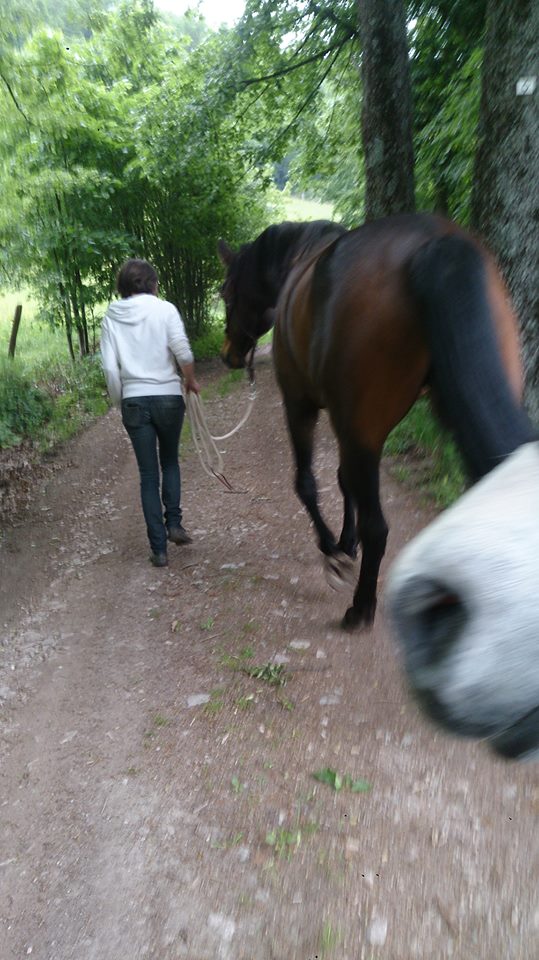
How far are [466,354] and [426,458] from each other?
3.44m

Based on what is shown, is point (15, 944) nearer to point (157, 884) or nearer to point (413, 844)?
point (157, 884)

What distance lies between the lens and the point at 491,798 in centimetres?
214

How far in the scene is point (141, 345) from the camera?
13.0 ft

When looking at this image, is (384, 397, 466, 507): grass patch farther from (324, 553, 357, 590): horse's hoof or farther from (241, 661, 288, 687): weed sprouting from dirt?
(241, 661, 288, 687): weed sprouting from dirt

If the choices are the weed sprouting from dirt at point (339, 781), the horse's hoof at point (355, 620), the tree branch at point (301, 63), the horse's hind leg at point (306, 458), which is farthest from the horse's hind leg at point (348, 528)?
the tree branch at point (301, 63)

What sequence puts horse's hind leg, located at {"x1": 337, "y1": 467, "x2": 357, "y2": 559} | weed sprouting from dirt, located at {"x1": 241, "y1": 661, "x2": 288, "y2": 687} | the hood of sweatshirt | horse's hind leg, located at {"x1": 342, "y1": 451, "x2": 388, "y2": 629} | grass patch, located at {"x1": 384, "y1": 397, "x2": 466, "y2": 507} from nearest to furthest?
horse's hind leg, located at {"x1": 342, "y1": 451, "x2": 388, "y2": 629}
weed sprouting from dirt, located at {"x1": 241, "y1": 661, "x2": 288, "y2": 687}
horse's hind leg, located at {"x1": 337, "y1": 467, "x2": 357, "y2": 559}
the hood of sweatshirt
grass patch, located at {"x1": 384, "y1": 397, "x2": 466, "y2": 507}

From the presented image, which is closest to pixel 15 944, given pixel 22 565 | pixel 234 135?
pixel 22 565

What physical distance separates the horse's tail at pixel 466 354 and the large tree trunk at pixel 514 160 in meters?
1.73

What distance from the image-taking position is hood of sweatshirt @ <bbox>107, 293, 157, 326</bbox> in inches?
155

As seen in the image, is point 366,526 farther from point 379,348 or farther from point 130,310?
point 130,310

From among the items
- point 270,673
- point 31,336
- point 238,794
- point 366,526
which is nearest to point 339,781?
point 238,794

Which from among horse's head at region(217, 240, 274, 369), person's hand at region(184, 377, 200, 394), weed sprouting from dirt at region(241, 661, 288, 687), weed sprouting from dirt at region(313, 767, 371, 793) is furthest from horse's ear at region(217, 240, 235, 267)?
weed sprouting from dirt at region(313, 767, 371, 793)

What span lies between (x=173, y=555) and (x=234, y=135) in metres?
7.58

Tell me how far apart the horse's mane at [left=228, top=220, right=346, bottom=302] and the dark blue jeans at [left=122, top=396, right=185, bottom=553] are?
96 centimetres
